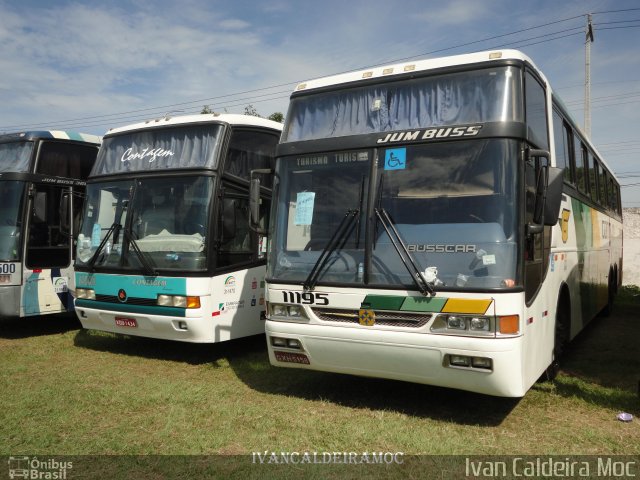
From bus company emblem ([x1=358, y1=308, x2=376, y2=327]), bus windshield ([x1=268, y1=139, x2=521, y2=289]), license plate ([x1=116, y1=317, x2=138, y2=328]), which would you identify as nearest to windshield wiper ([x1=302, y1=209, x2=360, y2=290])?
bus windshield ([x1=268, y1=139, x2=521, y2=289])

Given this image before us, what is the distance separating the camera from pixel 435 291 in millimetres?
5055

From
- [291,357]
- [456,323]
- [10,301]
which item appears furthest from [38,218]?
[456,323]

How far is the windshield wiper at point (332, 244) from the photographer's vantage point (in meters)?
5.54

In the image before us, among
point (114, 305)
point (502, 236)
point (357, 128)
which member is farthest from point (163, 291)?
point (502, 236)

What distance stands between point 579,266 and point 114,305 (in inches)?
246

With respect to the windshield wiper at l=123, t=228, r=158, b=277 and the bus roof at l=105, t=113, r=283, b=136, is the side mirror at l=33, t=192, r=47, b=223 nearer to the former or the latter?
the bus roof at l=105, t=113, r=283, b=136

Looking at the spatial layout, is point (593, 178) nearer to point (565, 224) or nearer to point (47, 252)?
point (565, 224)

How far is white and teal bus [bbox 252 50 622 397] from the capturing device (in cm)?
497

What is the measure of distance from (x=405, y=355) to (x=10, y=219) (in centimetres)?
718

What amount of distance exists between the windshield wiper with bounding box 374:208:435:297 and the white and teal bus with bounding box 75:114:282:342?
9.54 feet

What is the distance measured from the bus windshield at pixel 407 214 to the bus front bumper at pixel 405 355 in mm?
484

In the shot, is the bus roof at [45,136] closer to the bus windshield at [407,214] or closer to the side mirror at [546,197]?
the bus windshield at [407,214]

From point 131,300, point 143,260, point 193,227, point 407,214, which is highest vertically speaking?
point 407,214

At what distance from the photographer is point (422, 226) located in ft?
17.2
